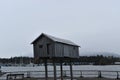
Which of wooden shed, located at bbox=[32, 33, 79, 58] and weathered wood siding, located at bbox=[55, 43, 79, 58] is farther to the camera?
weathered wood siding, located at bbox=[55, 43, 79, 58]

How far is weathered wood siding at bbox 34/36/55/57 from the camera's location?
2583 centimetres

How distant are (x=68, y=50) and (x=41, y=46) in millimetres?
4493

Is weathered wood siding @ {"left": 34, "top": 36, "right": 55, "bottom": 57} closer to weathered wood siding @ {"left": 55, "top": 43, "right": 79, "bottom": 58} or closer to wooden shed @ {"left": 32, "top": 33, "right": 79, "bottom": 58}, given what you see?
wooden shed @ {"left": 32, "top": 33, "right": 79, "bottom": 58}

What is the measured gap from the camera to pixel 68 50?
3011 centimetres

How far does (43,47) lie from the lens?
26.2 metres

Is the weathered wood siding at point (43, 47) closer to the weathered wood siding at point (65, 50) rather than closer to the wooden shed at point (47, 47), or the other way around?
the wooden shed at point (47, 47)

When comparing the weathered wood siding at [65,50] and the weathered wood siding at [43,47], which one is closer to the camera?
the weathered wood siding at [43,47]

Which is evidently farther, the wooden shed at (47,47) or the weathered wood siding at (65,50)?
the weathered wood siding at (65,50)

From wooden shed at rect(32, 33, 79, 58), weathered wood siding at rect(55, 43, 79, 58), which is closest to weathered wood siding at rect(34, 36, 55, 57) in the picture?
wooden shed at rect(32, 33, 79, 58)

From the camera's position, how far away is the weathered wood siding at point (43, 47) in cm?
2583

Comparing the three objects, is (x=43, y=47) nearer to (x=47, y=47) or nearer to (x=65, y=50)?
(x=47, y=47)

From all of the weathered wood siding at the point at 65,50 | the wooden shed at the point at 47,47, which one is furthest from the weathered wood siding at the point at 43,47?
the weathered wood siding at the point at 65,50

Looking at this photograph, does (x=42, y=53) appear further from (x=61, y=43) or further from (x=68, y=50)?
(x=68, y=50)

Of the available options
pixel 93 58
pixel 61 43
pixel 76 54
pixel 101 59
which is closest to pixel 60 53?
pixel 61 43
